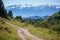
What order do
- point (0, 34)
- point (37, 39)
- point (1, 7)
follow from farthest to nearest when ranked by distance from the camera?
point (1, 7) → point (37, 39) → point (0, 34)

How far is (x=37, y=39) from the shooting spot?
1240 inches

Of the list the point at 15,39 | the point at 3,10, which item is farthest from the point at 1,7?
the point at 15,39

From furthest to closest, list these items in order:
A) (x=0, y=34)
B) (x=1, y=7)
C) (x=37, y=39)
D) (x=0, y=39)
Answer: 1. (x=1, y=7)
2. (x=37, y=39)
3. (x=0, y=34)
4. (x=0, y=39)

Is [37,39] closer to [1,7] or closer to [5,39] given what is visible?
[5,39]

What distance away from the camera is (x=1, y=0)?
77.8 metres

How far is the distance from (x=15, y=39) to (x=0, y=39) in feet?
11.0

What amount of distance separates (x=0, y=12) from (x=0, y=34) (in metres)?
50.5

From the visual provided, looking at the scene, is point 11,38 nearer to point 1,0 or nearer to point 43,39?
point 43,39

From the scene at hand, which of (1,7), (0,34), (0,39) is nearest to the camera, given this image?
(0,39)

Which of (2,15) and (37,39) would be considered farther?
(2,15)

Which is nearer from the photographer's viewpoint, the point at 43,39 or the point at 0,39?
the point at 0,39

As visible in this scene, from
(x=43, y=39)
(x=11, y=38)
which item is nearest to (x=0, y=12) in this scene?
(x=43, y=39)

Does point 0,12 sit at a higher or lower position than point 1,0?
lower

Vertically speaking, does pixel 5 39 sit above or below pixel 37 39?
above
